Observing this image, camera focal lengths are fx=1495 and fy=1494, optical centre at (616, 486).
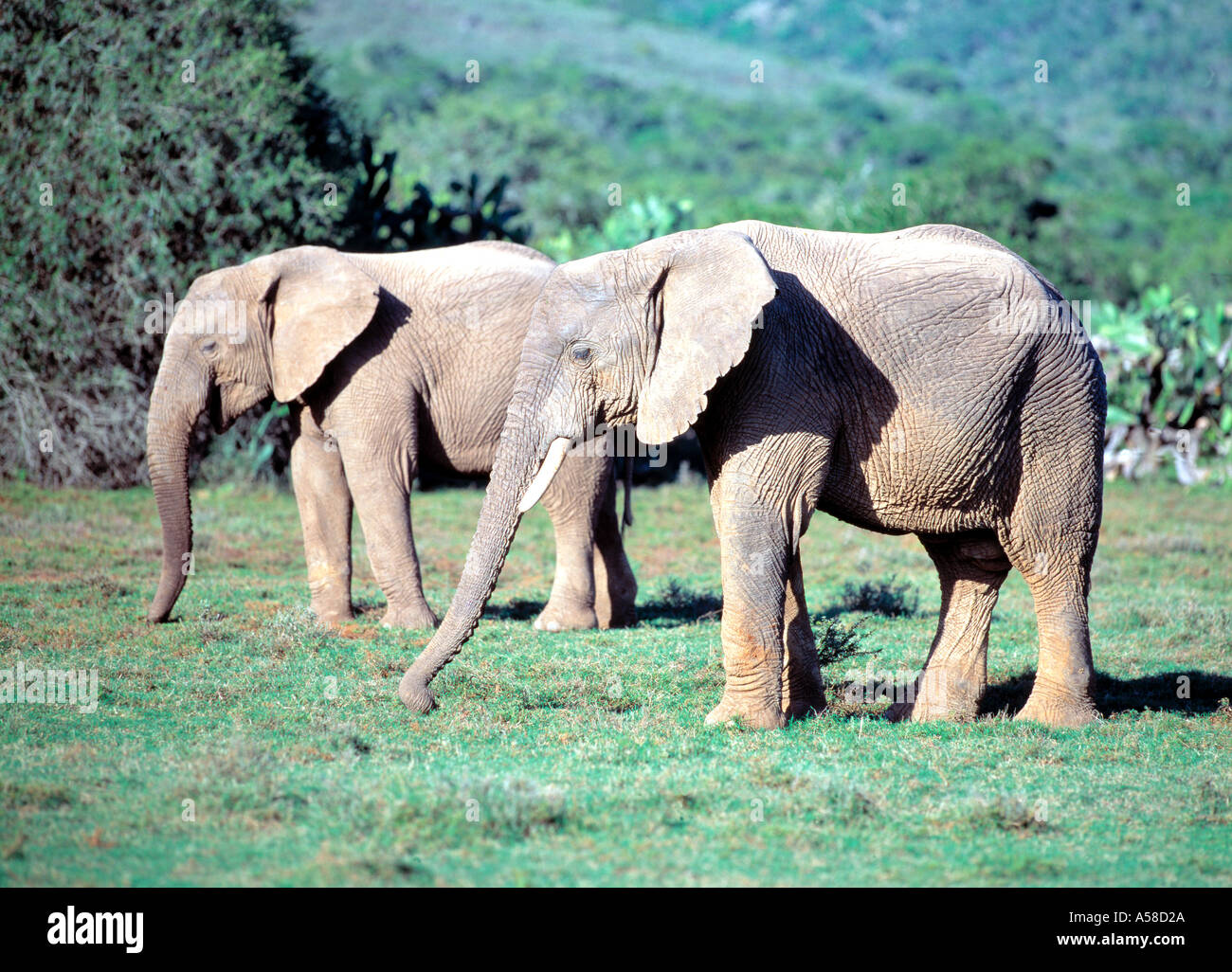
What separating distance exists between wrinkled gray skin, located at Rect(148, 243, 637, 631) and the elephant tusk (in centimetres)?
342

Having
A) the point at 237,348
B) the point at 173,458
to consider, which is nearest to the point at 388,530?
the point at 173,458

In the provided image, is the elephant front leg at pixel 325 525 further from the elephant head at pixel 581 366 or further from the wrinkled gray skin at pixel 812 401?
the elephant head at pixel 581 366

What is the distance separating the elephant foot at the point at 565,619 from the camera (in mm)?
11555

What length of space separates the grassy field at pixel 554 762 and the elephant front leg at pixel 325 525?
376mm

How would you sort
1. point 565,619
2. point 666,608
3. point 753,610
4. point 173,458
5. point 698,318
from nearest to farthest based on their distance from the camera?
point 698,318 → point 753,610 → point 173,458 → point 565,619 → point 666,608

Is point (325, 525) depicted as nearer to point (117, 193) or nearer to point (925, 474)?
point (925, 474)

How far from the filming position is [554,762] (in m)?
7.69

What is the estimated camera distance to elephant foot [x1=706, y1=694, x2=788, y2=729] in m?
8.31


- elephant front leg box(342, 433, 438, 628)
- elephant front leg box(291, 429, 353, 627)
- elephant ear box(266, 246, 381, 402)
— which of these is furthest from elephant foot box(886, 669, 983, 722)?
elephant ear box(266, 246, 381, 402)

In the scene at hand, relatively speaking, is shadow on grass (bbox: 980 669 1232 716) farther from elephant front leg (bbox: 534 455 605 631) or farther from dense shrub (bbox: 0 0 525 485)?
dense shrub (bbox: 0 0 525 485)

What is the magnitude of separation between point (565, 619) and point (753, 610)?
3655 mm

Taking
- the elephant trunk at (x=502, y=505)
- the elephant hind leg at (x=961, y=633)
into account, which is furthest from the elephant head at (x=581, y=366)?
the elephant hind leg at (x=961, y=633)

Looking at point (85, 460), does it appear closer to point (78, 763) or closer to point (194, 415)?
point (194, 415)
